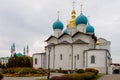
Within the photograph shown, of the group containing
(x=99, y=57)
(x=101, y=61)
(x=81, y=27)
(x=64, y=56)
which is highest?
(x=81, y=27)

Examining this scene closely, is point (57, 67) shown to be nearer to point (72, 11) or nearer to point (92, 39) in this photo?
point (92, 39)

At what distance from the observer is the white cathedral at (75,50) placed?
149 ft

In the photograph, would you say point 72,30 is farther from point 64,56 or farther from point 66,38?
point 64,56

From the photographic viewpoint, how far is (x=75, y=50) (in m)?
48.6

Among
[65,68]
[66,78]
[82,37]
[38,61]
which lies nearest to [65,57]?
[65,68]

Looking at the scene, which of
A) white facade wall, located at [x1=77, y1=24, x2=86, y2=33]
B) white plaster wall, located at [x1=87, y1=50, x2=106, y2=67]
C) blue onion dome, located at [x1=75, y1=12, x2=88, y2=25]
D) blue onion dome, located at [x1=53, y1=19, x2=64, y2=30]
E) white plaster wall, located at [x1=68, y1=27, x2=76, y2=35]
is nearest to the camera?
white plaster wall, located at [x1=87, y1=50, x2=106, y2=67]

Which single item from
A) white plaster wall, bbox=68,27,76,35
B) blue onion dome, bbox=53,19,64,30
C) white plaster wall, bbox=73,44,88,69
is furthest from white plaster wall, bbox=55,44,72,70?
blue onion dome, bbox=53,19,64,30

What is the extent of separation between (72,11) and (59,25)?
171 inches

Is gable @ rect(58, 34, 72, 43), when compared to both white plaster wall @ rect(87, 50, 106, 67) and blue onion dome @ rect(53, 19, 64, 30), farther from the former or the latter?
white plaster wall @ rect(87, 50, 106, 67)

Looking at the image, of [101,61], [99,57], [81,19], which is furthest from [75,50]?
[81,19]

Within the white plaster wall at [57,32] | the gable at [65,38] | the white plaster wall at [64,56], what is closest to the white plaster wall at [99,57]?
the white plaster wall at [64,56]

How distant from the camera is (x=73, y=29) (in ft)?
178

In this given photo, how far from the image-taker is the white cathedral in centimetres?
4534

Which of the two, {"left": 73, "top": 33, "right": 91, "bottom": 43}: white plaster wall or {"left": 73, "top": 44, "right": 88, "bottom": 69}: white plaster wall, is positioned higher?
{"left": 73, "top": 33, "right": 91, "bottom": 43}: white plaster wall
